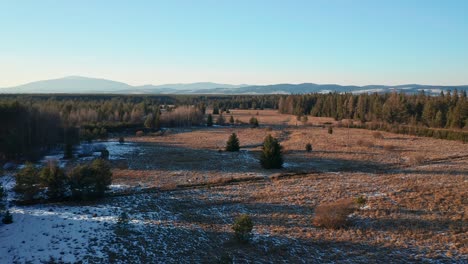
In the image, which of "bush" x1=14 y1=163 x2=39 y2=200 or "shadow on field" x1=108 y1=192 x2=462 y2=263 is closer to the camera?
"shadow on field" x1=108 y1=192 x2=462 y2=263

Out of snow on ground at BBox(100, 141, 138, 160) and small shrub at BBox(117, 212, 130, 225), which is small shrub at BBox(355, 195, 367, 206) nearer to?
small shrub at BBox(117, 212, 130, 225)

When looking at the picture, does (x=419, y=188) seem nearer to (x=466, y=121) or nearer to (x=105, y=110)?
(x=466, y=121)

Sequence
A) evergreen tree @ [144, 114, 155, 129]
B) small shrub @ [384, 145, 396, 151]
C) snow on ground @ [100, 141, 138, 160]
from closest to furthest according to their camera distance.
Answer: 1. snow on ground @ [100, 141, 138, 160]
2. small shrub @ [384, 145, 396, 151]
3. evergreen tree @ [144, 114, 155, 129]

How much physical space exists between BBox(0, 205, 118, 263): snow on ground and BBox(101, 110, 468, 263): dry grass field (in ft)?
4.49

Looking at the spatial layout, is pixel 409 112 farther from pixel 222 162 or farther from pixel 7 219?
pixel 7 219

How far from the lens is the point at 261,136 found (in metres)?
72.1

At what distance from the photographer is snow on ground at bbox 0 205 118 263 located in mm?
Result: 16406

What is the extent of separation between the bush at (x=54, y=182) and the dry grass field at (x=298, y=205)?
160 inches

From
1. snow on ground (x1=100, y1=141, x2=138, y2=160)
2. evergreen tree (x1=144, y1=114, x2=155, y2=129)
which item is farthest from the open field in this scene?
evergreen tree (x1=144, y1=114, x2=155, y2=129)

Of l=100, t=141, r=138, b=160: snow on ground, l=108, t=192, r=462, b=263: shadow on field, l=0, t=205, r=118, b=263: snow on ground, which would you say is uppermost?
l=0, t=205, r=118, b=263: snow on ground

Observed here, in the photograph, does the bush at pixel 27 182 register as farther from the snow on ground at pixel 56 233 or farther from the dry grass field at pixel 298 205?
the dry grass field at pixel 298 205

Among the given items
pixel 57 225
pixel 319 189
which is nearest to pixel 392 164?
pixel 319 189

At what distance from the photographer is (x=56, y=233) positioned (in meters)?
19.0

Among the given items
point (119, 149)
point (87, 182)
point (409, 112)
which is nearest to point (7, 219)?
point (87, 182)
